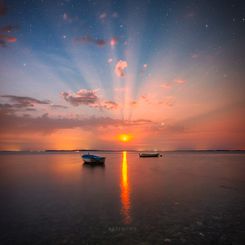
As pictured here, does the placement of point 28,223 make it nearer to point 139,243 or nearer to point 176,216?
Result: point 139,243

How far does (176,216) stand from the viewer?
1633 centimetres

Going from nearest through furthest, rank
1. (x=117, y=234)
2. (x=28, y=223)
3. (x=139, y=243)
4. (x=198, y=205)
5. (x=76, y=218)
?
(x=139, y=243), (x=117, y=234), (x=28, y=223), (x=76, y=218), (x=198, y=205)

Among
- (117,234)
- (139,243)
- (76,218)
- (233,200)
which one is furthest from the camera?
(233,200)

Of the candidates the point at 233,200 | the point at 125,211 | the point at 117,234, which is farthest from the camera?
the point at 233,200

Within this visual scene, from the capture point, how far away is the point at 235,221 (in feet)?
49.4

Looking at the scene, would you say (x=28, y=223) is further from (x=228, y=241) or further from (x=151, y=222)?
(x=228, y=241)

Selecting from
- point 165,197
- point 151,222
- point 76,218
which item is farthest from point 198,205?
point 76,218

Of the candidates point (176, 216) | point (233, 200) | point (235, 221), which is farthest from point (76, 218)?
point (233, 200)

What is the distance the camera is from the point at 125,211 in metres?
18.0

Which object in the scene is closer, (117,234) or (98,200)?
(117,234)

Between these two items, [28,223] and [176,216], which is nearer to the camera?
[28,223]

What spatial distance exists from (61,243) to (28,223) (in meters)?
4.95

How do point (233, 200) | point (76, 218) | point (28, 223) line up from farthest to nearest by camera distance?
point (233, 200)
point (76, 218)
point (28, 223)

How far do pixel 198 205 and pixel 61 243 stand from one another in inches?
554
